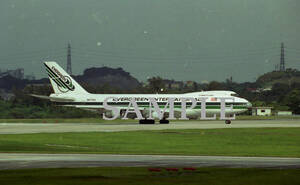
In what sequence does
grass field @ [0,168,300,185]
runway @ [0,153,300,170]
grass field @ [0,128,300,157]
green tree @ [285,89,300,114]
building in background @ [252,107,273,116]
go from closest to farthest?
grass field @ [0,168,300,185], runway @ [0,153,300,170], grass field @ [0,128,300,157], building in background @ [252,107,273,116], green tree @ [285,89,300,114]

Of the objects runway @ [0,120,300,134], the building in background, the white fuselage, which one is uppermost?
the white fuselage

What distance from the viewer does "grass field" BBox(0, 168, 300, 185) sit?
86.2 ft

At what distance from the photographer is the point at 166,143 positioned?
57.3m

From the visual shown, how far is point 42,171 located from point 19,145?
23.3 m

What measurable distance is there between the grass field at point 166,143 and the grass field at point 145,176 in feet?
49.4

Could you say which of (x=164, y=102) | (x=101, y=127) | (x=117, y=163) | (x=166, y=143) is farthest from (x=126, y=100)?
(x=117, y=163)

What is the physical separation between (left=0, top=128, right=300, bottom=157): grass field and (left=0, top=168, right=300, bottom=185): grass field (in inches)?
593

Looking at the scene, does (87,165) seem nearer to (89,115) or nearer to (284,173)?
(284,173)

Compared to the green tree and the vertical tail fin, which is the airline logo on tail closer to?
the vertical tail fin

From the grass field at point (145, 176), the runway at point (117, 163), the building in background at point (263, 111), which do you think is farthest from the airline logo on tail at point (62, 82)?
the grass field at point (145, 176)

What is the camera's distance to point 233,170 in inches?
1208

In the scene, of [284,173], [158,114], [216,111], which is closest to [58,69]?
[158,114]

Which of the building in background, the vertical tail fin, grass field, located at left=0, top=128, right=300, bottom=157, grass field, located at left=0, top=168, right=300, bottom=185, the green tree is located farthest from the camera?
the green tree

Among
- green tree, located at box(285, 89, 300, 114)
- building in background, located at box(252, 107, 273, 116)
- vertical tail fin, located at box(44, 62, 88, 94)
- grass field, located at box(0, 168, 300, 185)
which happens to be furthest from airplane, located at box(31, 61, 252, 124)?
green tree, located at box(285, 89, 300, 114)
